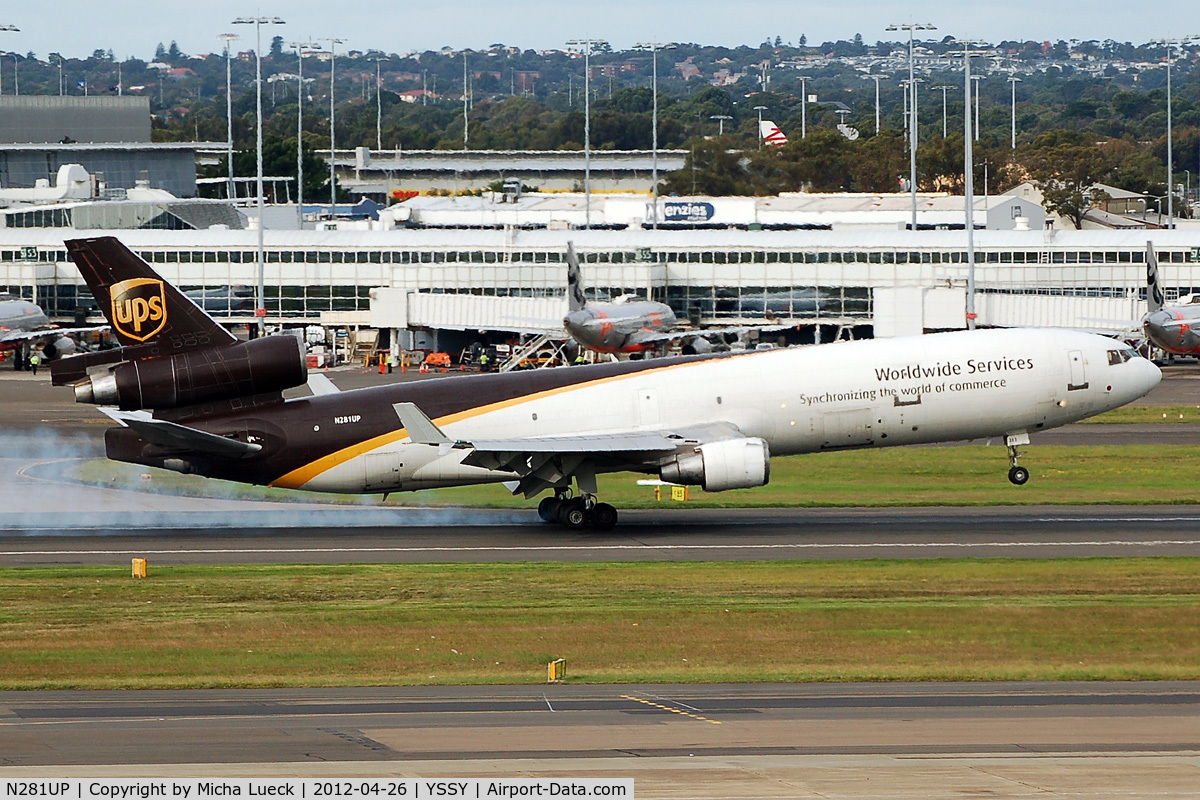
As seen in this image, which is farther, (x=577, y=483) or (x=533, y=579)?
(x=577, y=483)

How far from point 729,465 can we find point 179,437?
1659cm

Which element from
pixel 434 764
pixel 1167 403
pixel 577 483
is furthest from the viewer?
pixel 1167 403

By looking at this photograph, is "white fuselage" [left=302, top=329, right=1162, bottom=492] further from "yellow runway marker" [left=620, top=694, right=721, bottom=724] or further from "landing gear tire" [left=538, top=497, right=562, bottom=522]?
"yellow runway marker" [left=620, top=694, right=721, bottom=724]

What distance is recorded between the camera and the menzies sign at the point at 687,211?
186000 millimetres

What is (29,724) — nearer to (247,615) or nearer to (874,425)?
(247,615)

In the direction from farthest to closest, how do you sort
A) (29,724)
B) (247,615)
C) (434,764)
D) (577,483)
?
1. (577,483)
2. (247,615)
3. (29,724)
4. (434,764)

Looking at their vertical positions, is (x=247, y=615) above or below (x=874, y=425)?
below

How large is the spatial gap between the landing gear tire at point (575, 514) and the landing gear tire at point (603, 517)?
33 cm

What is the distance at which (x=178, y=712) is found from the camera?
2980cm

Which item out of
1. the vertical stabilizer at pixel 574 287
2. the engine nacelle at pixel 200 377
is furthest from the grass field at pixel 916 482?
the vertical stabilizer at pixel 574 287

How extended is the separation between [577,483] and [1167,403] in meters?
50.0

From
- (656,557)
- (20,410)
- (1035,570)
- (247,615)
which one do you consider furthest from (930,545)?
(20,410)

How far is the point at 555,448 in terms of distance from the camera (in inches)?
1943
